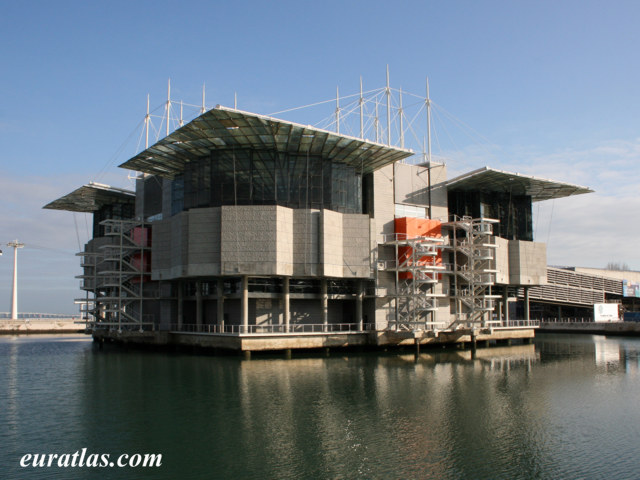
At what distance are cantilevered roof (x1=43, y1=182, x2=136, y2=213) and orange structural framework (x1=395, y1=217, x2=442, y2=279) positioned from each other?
47716 mm

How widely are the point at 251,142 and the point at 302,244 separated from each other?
41.7 feet

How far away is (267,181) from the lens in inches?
Result: 2638

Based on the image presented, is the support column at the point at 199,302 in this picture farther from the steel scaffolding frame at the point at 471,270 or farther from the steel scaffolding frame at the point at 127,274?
the steel scaffolding frame at the point at 471,270

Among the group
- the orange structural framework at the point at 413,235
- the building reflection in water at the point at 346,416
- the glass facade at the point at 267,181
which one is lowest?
the building reflection in water at the point at 346,416

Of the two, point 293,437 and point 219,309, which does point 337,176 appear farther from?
point 293,437

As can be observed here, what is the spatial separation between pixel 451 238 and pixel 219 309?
35.5m

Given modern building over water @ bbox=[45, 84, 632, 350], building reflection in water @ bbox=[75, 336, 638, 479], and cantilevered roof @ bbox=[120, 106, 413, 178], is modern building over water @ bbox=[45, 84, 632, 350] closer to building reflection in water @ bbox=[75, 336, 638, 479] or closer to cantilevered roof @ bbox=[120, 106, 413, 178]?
cantilevered roof @ bbox=[120, 106, 413, 178]

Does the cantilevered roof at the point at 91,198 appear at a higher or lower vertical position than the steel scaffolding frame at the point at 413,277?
higher

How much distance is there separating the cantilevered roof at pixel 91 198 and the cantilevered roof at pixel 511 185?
5348 cm

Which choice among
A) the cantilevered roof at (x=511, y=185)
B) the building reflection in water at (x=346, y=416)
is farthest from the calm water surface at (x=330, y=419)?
the cantilevered roof at (x=511, y=185)

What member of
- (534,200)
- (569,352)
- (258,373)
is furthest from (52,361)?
(534,200)

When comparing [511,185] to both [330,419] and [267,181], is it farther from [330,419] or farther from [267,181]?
[330,419]

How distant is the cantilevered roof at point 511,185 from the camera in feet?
262

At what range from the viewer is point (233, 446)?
26234 millimetres
